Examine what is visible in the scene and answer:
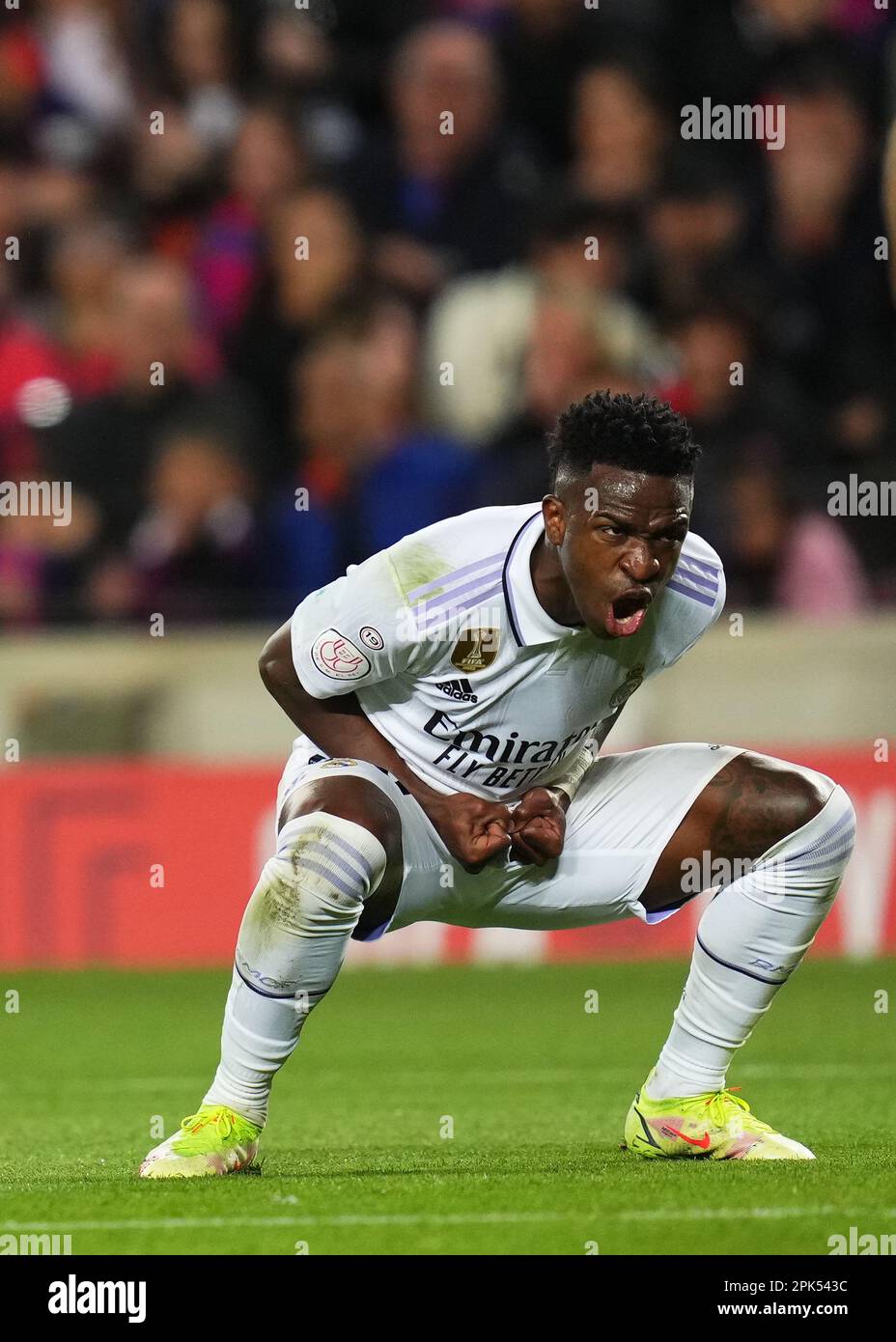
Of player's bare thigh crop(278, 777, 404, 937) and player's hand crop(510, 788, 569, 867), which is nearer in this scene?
player's bare thigh crop(278, 777, 404, 937)

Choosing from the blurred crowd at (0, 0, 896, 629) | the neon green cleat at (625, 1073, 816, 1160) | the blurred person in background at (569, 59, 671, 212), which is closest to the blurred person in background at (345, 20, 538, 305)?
the blurred crowd at (0, 0, 896, 629)

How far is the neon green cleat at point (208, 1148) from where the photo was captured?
4.87 meters

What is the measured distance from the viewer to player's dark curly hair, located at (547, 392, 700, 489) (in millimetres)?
4820

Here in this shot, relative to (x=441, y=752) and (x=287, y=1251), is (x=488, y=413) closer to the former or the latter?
(x=441, y=752)

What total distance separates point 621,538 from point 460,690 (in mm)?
659

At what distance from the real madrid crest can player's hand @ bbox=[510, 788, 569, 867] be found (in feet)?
A: 1.13

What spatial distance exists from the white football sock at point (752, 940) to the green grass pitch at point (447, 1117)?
0.32 metres

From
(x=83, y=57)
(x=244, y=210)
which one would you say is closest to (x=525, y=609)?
(x=244, y=210)

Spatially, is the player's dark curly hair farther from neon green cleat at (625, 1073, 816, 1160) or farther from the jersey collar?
neon green cleat at (625, 1073, 816, 1160)

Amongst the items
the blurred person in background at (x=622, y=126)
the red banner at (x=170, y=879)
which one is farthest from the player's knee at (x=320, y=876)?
the blurred person in background at (x=622, y=126)

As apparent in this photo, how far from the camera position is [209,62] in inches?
529

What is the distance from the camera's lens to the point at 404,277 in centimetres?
1235

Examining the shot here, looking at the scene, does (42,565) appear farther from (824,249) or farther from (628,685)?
(628,685)

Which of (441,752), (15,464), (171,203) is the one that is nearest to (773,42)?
(171,203)
